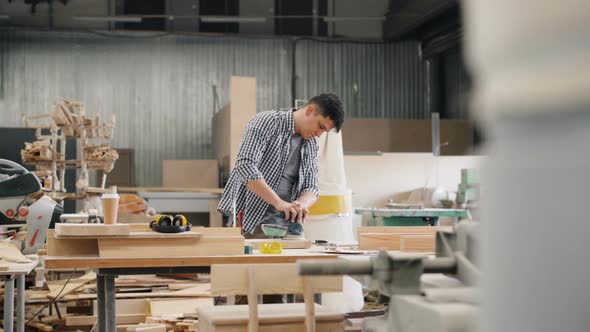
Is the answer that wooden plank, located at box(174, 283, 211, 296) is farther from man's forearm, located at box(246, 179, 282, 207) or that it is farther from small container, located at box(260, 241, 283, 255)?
small container, located at box(260, 241, 283, 255)

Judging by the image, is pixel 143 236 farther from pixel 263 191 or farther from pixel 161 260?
pixel 263 191

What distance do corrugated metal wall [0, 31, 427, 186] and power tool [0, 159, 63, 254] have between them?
6.77m

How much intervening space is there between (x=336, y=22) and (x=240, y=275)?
8.62m

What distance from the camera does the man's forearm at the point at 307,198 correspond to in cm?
364

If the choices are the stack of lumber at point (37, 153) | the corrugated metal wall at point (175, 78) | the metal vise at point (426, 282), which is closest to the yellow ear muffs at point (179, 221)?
the metal vise at point (426, 282)

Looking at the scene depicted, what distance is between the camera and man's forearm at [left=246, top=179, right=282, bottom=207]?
3.47m

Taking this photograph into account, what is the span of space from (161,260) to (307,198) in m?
1.28

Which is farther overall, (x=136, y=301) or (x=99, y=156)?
(x=99, y=156)

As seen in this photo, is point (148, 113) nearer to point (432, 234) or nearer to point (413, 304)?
point (432, 234)

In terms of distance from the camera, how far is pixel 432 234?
2.95m

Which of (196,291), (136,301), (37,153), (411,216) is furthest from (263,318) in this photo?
(37,153)

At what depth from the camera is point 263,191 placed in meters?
3.47

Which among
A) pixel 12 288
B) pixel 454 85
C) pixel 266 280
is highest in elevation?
pixel 454 85

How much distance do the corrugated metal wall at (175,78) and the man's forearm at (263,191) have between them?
7.74 m
